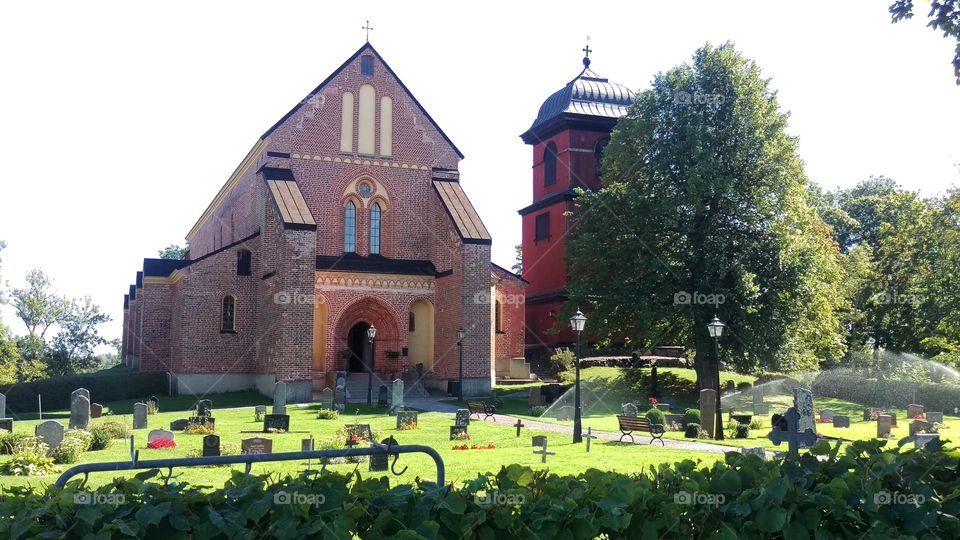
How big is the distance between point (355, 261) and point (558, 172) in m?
14.4

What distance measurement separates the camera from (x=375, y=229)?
37.4 m

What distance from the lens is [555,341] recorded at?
4481 centimetres

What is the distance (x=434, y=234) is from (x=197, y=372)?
11.9 metres

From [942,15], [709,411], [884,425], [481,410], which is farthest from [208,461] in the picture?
[884,425]

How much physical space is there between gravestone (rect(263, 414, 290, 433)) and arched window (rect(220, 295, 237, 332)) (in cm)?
1437

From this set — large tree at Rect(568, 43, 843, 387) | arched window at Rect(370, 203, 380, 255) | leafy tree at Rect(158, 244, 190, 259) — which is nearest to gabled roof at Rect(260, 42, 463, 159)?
arched window at Rect(370, 203, 380, 255)

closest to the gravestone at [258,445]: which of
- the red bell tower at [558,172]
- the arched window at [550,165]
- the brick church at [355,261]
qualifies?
the brick church at [355,261]

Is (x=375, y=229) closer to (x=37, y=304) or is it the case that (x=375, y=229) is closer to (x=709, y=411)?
(x=709, y=411)

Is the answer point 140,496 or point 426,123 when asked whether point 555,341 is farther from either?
point 140,496

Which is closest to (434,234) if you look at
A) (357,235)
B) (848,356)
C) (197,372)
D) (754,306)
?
(357,235)

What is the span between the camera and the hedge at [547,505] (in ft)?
13.8

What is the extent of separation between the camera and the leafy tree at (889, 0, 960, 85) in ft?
31.8

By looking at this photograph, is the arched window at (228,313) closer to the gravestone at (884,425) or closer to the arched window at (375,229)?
the arched window at (375,229)

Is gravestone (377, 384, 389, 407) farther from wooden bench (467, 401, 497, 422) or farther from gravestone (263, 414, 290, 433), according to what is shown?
gravestone (263, 414, 290, 433)
